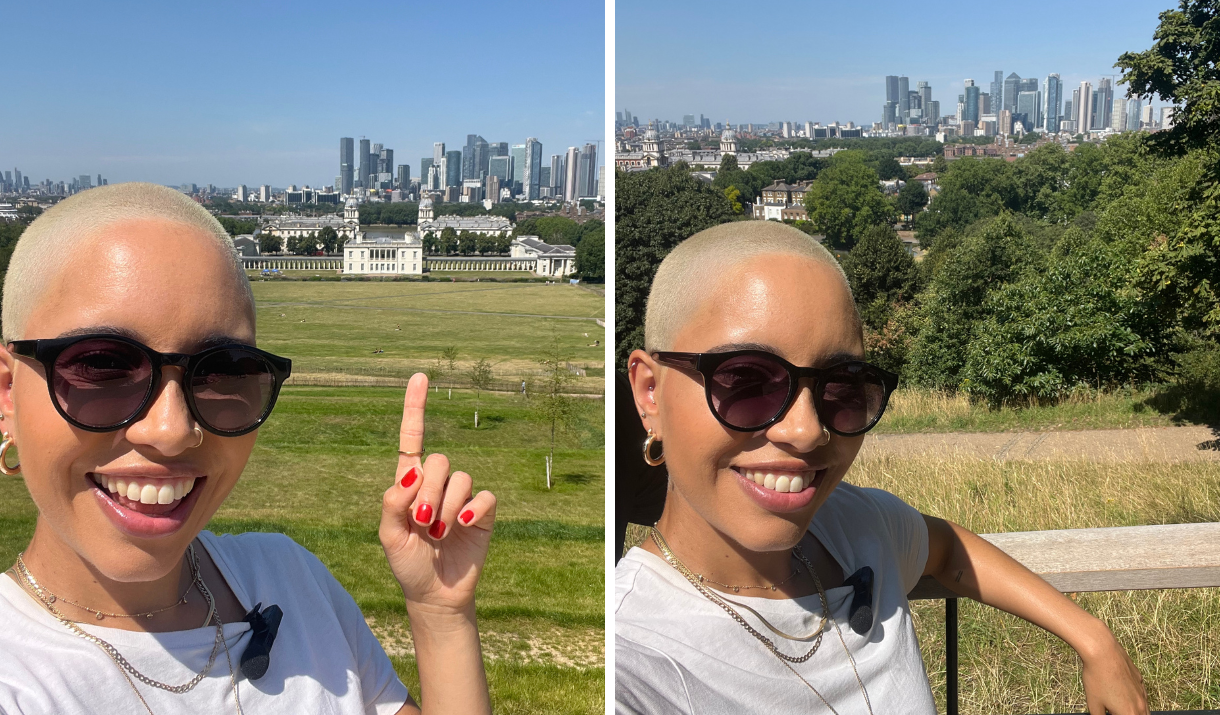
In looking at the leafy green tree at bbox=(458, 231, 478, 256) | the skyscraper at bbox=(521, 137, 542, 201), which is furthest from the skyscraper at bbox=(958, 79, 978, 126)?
the leafy green tree at bbox=(458, 231, 478, 256)

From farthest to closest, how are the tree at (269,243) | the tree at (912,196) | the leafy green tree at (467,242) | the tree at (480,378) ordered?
1. the leafy green tree at (467,242)
2. the tree at (480,378)
3. the tree at (912,196)
4. the tree at (269,243)

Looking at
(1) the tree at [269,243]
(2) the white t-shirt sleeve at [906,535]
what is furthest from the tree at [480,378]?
(2) the white t-shirt sleeve at [906,535]

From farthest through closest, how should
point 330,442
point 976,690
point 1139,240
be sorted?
point 330,442
point 1139,240
point 976,690

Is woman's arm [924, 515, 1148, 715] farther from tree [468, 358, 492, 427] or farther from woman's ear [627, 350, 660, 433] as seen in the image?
tree [468, 358, 492, 427]

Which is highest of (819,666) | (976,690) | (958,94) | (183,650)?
(958,94)

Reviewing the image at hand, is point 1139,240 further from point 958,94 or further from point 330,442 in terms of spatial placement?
point 958,94

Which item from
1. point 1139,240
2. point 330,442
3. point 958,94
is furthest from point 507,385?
point 958,94

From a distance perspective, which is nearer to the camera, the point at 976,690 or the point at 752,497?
the point at 752,497

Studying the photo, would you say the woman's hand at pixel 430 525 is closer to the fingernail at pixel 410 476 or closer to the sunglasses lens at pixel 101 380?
the fingernail at pixel 410 476
